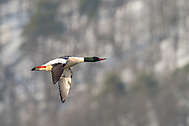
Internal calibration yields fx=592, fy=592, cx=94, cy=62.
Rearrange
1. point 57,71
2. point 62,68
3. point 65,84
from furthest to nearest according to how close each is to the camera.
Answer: point 65,84 → point 62,68 → point 57,71

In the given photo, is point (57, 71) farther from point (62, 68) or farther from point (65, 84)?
point (65, 84)

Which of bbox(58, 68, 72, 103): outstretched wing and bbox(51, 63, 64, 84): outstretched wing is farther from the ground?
bbox(51, 63, 64, 84): outstretched wing

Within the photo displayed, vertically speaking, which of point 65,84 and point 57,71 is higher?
point 57,71

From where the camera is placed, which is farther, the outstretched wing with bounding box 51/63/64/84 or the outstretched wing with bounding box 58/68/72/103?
the outstretched wing with bounding box 58/68/72/103

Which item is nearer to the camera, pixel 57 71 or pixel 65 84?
pixel 57 71

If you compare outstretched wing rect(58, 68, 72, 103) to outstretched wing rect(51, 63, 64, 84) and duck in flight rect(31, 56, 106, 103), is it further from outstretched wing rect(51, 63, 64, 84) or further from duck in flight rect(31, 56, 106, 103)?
outstretched wing rect(51, 63, 64, 84)

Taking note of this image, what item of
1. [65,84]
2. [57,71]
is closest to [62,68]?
[57,71]

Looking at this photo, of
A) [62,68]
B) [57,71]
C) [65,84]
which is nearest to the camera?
[57,71]

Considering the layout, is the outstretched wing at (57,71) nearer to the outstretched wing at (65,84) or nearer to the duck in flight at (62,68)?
the duck in flight at (62,68)

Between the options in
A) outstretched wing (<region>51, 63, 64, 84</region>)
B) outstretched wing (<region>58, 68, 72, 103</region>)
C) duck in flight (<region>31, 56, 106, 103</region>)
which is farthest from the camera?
outstretched wing (<region>58, 68, 72, 103</region>)

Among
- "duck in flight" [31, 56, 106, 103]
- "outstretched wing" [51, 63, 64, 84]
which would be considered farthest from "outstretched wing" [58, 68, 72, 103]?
"outstretched wing" [51, 63, 64, 84]

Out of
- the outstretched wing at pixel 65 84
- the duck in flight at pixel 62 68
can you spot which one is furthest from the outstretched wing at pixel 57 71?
the outstretched wing at pixel 65 84

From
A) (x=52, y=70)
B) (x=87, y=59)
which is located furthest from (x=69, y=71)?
(x=52, y=70)

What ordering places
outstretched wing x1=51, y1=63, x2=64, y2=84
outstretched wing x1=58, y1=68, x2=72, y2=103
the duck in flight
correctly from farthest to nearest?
outstretched wing x1=58, y1=68, x2=72, y2=103 < the duck in flight < outstretched wing x1=51, y1=63, x2=64, y2=84
